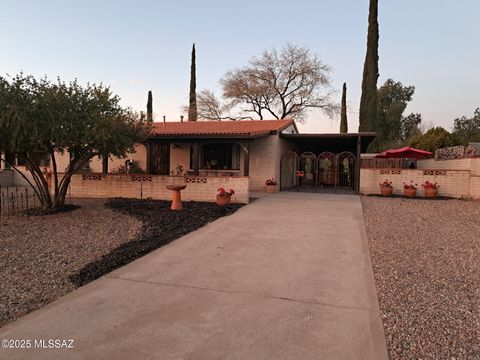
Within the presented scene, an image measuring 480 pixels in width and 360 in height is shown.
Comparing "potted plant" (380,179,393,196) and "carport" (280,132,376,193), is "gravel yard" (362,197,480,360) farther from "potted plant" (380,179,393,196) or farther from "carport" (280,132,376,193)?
"carport" (280,132,376,193)

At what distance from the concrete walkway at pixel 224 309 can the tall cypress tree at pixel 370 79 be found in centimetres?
2200

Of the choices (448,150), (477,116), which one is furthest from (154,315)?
(477,116)

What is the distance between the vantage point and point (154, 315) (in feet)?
9.84

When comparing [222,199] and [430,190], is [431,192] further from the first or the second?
[222,199]

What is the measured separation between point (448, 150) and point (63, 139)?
57.1 feet

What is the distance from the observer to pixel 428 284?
154 inches

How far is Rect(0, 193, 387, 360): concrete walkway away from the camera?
245 cm

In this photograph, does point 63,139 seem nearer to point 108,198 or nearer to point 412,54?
point 108,198

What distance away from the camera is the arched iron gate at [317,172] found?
56.3ft

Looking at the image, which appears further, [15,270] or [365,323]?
[15,270]

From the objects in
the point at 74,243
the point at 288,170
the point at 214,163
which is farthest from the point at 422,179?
the point at 74,243

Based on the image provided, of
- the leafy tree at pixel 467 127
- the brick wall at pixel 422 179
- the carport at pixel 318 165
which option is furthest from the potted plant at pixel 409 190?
the leafy tree at pixel 467 127

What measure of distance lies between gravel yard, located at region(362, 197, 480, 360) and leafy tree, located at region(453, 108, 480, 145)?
85.3ft

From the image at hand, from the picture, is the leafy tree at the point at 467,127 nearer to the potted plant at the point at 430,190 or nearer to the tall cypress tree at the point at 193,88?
the potted plant at the point at 430,190
